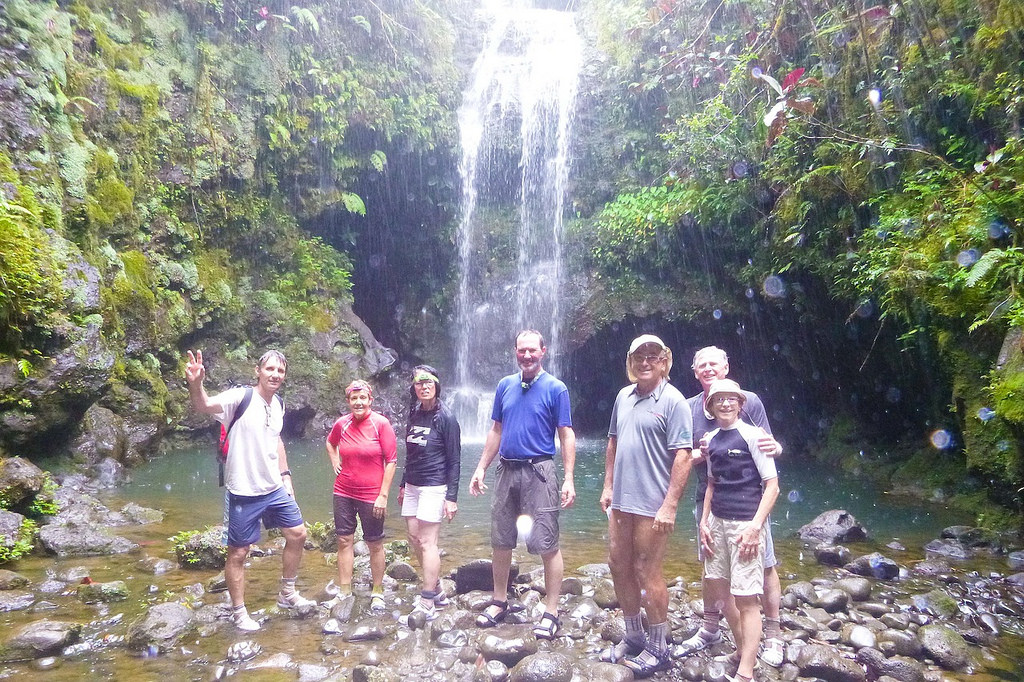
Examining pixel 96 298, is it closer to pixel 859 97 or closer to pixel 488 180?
pixel 859 97

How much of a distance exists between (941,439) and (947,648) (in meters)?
7.54

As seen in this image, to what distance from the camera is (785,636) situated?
4324mm

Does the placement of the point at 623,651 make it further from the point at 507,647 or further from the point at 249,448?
the point at 249,448

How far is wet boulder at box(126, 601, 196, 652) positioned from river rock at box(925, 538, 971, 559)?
676 centimetres

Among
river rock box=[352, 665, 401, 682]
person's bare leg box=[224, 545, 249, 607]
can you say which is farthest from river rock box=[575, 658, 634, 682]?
person's bare leg box=[224, 545, 249, 607]

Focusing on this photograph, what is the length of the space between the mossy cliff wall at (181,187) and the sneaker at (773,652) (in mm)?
7857

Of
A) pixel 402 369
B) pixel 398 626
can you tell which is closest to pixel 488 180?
pixel 402 369

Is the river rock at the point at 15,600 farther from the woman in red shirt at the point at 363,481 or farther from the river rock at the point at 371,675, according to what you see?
the river rock at the point at 371,675

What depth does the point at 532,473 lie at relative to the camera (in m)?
4.40

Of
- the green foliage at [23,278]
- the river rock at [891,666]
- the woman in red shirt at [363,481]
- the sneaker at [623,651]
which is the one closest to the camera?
the river rock at [891,666]

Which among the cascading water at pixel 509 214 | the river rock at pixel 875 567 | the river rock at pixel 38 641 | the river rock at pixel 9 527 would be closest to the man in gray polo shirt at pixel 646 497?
the river rock at pixel 875 567

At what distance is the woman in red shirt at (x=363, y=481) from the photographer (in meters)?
4.89

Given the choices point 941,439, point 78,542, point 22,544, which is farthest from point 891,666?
point 941,439

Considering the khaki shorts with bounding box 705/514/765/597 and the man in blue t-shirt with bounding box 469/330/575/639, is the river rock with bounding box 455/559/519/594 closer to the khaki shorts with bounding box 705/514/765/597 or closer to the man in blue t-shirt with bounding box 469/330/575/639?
the man in blue t-shirt with bounding box 469/330/575/639
